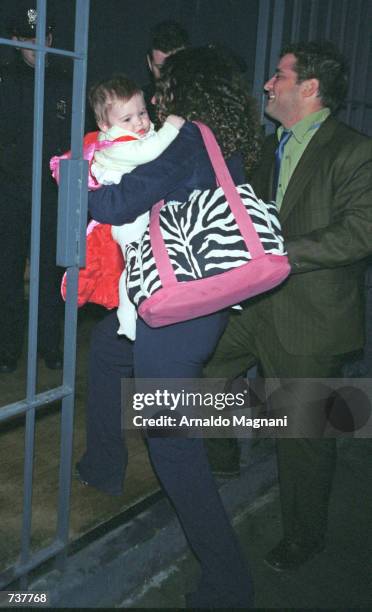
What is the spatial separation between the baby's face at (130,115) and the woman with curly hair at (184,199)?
0.35 metres

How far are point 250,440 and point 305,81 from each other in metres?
1.80

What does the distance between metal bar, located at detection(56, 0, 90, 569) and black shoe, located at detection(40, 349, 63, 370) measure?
6.71 ft

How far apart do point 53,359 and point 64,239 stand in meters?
2.40

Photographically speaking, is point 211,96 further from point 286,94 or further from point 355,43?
point 355,43

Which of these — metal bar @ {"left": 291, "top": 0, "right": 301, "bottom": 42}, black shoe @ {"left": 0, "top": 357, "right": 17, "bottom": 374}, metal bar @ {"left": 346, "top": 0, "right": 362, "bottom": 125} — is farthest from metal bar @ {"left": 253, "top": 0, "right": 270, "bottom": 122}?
black shoe @ {"left": 0, "top": 357, "right": 17, "bottom": 374}

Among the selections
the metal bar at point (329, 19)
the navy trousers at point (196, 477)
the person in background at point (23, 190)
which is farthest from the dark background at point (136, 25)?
the navy trousers at point (196, 477)

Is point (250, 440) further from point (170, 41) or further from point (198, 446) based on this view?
point (170, 41)

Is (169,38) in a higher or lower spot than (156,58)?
higher

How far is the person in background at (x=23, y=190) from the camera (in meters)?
3.59

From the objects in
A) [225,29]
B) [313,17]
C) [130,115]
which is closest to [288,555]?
[130,115]

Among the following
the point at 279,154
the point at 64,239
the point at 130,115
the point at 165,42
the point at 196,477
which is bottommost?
the point at 196,477

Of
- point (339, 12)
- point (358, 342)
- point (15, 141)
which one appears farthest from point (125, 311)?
point (339, 12)

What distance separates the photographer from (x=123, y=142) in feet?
6.46

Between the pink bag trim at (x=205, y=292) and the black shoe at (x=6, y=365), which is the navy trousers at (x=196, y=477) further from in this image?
the black shoe at (x=6, y=365)
